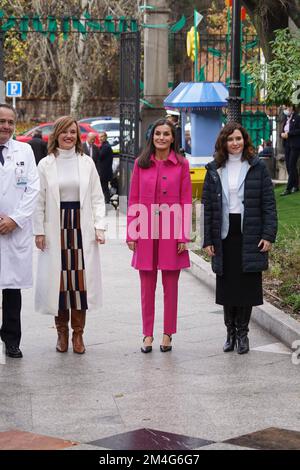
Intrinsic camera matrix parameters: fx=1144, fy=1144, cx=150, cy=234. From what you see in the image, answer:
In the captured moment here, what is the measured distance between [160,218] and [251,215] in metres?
0.76

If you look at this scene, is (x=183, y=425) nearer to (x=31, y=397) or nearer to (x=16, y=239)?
(x=31, y=397)

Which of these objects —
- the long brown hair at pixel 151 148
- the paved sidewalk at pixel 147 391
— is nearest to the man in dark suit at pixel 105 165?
the paved sidewalk at pixel 147 391

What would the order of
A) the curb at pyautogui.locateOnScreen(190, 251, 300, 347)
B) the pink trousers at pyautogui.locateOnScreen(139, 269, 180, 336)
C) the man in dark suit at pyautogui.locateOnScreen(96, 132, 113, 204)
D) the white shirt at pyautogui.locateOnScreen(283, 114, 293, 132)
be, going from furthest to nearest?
the man in dark suit at pyautogui.locateOnScreen(96, 132, 113, 204)
the white shirt at pyautogui.locateOnScreen(283, 114, 293, 132)
the curb at pyautogui.locateOnScreen(190, 251, 300, 347)
the pink trousers at pyautogui.locateOnScreen(139, 269, 180, 336)

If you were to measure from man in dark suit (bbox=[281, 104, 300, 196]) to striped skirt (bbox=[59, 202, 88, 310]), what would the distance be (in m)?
13.0

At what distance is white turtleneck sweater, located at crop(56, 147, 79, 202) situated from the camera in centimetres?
929

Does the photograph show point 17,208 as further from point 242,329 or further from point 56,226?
point 242,329

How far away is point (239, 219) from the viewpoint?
30.7 ft

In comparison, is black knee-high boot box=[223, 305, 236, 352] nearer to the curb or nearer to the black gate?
the curb

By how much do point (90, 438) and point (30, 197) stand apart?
2822 mm

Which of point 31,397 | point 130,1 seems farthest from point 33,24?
point 130,1

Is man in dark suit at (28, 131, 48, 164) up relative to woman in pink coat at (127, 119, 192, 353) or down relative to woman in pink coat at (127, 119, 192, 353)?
down

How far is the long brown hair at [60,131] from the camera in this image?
9.23 meters

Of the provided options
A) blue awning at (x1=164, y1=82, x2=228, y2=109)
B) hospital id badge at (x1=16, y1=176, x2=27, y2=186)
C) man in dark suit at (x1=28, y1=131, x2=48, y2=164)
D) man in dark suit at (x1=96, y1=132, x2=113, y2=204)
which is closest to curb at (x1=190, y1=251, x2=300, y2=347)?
hospital id badge at (x1=16, y1=176, x2=27, y2=186)

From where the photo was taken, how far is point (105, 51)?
47188mm
